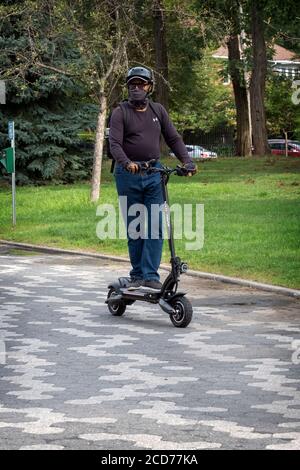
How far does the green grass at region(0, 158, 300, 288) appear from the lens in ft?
56.1

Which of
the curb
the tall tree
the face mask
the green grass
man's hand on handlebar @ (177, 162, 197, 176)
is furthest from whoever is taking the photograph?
the tall tree

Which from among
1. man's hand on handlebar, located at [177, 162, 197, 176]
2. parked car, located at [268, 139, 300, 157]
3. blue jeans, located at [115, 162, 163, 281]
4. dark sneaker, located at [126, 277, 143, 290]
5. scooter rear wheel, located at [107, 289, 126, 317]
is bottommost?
parked car, located at [268, 139, 300, 157]

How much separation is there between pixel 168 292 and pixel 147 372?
Result: 106 inches

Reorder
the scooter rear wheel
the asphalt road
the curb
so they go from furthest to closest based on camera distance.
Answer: the curb < the scooter rear wheel < the asphalt road

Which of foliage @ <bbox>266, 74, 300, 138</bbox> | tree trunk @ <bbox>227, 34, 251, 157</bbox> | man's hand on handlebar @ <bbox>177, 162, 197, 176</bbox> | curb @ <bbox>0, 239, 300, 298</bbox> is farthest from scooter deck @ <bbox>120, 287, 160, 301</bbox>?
foliage @ <bbox>266, 74, 300, 138</bbox>

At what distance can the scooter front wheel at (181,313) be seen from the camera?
11484mm

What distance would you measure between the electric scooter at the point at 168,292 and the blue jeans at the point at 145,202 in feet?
0.50

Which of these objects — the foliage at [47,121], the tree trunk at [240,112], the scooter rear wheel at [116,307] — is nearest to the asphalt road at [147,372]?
the scooter rear wheel at [116,307]

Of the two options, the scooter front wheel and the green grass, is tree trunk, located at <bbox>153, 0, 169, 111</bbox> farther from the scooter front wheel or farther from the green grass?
the scooter front wheel

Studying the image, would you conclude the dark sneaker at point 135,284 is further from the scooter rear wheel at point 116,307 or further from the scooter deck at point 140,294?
the scooter rear wheel at point 116,307

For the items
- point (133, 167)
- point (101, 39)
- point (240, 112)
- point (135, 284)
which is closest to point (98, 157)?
point (101, 39)

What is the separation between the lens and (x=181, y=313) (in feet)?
37.9

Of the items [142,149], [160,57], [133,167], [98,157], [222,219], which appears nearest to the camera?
[133,167]

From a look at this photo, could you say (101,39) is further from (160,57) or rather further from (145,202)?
(160,57)
